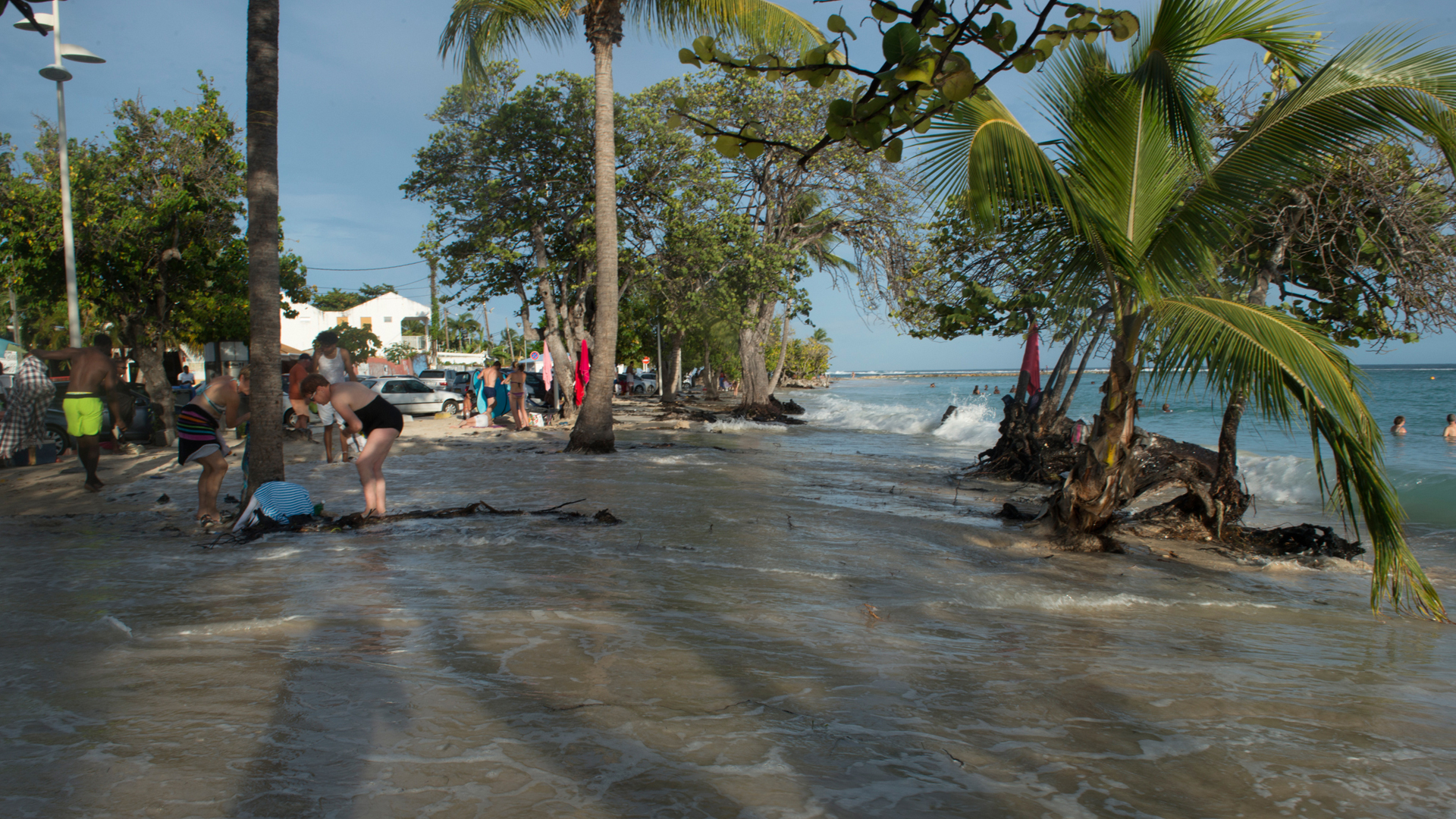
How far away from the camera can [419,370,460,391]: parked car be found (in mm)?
27764

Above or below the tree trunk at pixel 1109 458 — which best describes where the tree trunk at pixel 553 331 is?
above

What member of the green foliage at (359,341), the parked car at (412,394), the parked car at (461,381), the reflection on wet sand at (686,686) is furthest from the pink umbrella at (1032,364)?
the green foliage at (359,341)

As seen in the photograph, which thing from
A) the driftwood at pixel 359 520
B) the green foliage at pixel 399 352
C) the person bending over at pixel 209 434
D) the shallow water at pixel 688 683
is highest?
the green foliage at pixel 399 352

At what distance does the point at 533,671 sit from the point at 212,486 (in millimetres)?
5060

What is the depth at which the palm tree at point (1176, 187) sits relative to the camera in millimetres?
4852

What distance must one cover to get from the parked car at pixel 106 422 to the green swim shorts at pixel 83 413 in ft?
12.4

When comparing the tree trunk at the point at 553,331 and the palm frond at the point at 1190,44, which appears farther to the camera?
the tree trunk at the point at 553,331

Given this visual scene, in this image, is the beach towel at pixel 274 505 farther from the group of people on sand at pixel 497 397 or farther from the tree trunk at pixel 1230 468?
the group of people on sand at pixel 497 397

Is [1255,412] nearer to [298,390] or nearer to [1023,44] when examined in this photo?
[1023,44]

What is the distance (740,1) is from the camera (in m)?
11.9

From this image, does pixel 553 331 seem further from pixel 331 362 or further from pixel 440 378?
pixel 440 378

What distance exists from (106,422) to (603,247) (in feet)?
26.9

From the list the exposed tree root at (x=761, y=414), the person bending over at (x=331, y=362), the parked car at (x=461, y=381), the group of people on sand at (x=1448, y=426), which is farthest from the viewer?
the parked car at (x=461, y=381)

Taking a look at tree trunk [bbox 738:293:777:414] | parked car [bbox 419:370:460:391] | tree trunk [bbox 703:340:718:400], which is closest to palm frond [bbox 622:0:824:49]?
tree trunk [bbox 738:293:777:414]
